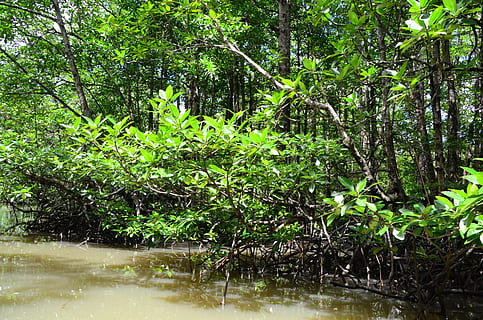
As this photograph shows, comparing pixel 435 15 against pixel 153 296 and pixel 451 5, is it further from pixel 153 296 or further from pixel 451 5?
pixel 153 296

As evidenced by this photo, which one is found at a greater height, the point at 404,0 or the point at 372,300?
the point at 404,0

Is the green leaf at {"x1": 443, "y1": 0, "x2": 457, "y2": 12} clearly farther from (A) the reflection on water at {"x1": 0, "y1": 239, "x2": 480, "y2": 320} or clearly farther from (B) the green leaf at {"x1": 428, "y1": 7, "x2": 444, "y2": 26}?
(A) the reflection on water at {"x1": 0, "y1": 239, "x2": 480, "y2": 320}

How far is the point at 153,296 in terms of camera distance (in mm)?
3039

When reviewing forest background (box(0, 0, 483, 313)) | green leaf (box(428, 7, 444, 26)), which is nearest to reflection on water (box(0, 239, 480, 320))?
forest background (box(0, 0, 483, 313))

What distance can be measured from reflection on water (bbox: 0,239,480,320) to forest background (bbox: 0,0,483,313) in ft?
1.01

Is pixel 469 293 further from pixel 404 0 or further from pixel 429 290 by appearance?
pixel 404 0

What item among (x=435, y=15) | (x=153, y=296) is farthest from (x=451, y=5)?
(x=153, y=296)

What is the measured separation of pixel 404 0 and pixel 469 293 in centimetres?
246

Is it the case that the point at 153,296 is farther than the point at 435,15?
Yes

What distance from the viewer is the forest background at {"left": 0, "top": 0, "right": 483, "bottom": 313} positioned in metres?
2.23

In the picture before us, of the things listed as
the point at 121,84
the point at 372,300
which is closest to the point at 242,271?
the point at 372,300

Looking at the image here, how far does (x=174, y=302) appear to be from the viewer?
2.88 metres

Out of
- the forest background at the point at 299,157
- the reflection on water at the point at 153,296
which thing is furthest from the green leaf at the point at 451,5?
the reflection on water at the point at 153,296

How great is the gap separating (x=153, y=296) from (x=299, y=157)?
2.52m
